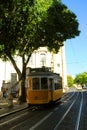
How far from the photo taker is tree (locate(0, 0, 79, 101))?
112 feet

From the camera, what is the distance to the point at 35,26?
39250 millimetres

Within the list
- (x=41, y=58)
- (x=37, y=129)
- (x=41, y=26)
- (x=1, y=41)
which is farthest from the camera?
(x=41, y=58)

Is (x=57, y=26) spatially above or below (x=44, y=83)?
above

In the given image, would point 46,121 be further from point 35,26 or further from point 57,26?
point 57,26

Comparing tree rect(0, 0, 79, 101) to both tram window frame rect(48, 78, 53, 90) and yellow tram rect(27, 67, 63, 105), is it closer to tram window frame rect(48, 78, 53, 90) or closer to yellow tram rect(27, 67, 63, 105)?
yellow tram rect(27, 67, 63, 105)

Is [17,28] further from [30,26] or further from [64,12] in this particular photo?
[64,12]

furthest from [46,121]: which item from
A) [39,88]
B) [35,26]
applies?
[35,26]

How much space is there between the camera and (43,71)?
119 ft

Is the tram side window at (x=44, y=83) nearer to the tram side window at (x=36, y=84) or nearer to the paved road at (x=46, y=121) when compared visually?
the tram side window at (x=36, y=84)

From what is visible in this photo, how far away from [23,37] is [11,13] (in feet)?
19.5

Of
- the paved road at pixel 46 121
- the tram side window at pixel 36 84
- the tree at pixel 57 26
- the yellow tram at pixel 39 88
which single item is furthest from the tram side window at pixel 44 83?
the tree at pixel 57 26

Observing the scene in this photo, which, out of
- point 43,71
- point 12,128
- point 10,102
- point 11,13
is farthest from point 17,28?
point 12,128

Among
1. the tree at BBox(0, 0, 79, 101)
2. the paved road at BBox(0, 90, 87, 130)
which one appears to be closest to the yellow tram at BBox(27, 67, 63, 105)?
the tree at BBox(0, 0, 79, 101)

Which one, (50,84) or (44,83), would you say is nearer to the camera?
(44,83)
